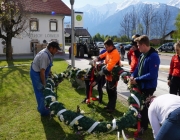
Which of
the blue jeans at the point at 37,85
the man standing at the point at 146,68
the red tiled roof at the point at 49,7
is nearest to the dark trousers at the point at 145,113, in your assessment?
the man standing at the point at 146,68

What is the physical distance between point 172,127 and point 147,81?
2010 mm

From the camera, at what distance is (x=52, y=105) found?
3961mm

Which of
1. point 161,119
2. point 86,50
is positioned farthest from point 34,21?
point 161,119

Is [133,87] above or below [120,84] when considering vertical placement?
above

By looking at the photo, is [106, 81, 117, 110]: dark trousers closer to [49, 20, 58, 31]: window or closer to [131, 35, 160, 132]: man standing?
[131, 35, 160, 132]: man standing

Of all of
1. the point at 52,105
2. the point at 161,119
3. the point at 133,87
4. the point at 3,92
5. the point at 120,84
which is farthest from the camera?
the point at 120,84

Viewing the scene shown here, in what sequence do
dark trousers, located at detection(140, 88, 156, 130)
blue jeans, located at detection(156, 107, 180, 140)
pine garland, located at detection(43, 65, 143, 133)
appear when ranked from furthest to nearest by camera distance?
1. dark trousers, located at detection(140, 88, 156, 130)
2. pine garland, located at detection(43, 65, 143, 133)
3. blue jeans, located at detection(156, 107, 180, 140)

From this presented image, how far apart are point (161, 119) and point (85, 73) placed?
169 inches

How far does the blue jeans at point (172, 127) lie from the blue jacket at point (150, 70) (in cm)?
185

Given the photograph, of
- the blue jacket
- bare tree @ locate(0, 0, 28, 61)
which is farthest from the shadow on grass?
bare tree @ locate(0, 0, 28, 61)

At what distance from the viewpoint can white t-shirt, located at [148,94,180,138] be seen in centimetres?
240

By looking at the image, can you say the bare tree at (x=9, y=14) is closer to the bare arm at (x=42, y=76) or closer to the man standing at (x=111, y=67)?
the bare arm at (x=42, y=76)

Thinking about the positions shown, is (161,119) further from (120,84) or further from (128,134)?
(120,84)

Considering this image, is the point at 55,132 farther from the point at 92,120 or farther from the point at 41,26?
the point at 41,26
